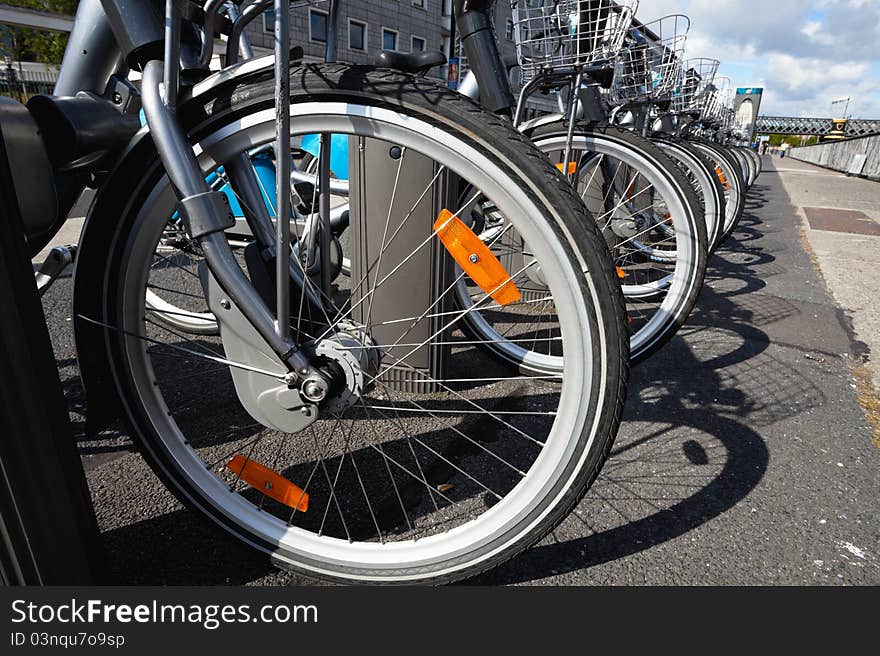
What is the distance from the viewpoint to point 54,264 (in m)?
1.57

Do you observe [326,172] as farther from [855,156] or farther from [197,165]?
[855,156]

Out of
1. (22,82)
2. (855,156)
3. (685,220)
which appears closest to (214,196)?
(685,220)

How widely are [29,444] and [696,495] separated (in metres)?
1.78

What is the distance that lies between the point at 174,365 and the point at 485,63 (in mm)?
1928

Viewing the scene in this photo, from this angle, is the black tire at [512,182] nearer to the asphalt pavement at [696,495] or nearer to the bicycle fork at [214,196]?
the bicycle fork at [214,196]

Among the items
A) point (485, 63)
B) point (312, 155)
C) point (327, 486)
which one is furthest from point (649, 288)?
point (327, 486)

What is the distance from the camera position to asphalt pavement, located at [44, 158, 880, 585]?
1.45m

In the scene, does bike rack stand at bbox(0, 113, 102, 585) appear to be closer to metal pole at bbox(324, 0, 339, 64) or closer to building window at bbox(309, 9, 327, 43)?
metal pole at bbox(324, 0, 339, 64)

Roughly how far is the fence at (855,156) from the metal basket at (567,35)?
21603 mm

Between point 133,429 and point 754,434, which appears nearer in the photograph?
point 133,429

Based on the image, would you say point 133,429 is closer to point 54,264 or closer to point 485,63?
point 54,264

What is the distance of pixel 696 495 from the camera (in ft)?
5.80

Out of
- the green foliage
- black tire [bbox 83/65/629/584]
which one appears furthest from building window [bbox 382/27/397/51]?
black tire [bbox 83/65/629/584]

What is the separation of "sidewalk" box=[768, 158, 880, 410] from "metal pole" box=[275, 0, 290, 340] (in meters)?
2.76
